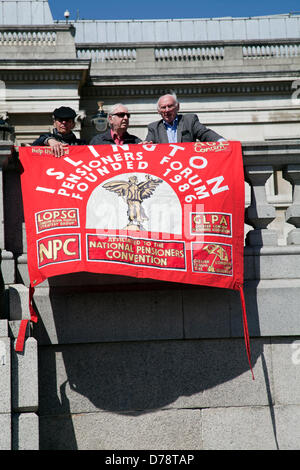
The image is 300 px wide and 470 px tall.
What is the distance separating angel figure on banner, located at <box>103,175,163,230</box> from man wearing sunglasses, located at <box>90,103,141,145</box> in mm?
929

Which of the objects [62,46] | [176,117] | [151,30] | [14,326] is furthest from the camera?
[151,30]

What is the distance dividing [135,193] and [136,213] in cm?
22

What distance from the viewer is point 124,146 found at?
8930 millimetres

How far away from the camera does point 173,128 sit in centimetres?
964

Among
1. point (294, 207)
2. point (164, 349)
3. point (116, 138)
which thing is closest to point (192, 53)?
point (116, 138)

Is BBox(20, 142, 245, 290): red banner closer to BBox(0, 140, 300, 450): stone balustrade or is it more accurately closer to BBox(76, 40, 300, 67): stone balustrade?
BBox(0, 140, 300, 450): stone balustrade

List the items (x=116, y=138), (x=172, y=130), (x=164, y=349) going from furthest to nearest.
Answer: (x=172, y=130) < (x=116, y=138) < (x=164, y=349)

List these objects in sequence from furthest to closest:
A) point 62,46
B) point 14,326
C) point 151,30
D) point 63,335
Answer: point 151,30 → point 62,46 → point 63,335 → point 14,326

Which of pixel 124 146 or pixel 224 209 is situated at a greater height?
pixel 124 146

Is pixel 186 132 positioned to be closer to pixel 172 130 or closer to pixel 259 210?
pixel 172 130

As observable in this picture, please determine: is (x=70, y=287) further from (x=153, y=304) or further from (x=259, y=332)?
(x=259, y=332)

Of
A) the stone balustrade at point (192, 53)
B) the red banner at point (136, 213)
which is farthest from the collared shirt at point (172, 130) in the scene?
the stone balustrade at point (192, 53)

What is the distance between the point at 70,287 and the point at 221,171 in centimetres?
192

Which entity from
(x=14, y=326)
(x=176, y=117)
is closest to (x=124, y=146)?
(x=176, y=117)
